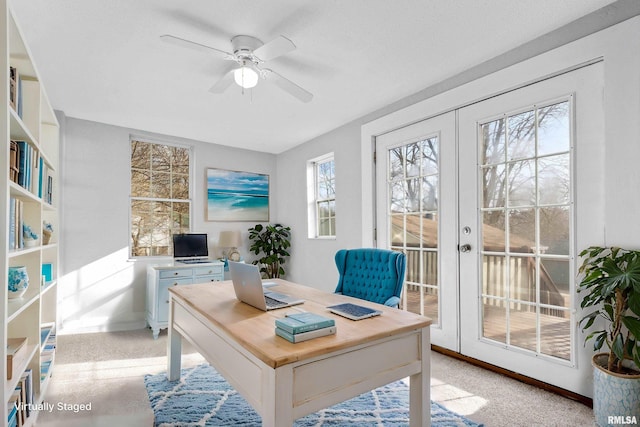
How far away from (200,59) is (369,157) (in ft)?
6.46

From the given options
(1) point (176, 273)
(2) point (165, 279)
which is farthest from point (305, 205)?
(2) point (165, 279)

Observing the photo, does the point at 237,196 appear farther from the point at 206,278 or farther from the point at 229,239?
the point at 206,278

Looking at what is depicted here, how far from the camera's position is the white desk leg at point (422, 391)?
1.63 meters

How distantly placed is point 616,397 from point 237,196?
4.51 meters

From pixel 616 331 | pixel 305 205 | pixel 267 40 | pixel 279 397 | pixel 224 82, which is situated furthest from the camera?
pixel 305 205

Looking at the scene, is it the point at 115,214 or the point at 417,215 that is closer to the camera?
the point at 417,215

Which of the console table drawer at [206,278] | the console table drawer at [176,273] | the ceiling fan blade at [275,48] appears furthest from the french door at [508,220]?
the console table drawer at [176,273]

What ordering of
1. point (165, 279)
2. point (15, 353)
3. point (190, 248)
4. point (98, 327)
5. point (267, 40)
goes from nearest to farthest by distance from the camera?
Answer: point (15, 353)
point (267, 40)
point (165, 279)
point (98, 327)
point (190, 248)

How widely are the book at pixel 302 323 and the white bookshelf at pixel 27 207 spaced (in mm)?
1213

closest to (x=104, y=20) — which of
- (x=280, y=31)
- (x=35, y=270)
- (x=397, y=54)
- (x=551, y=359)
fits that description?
(x=280, y=31)

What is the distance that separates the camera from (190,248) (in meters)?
4.38

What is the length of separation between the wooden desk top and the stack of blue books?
23 mm

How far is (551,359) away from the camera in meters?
2.37

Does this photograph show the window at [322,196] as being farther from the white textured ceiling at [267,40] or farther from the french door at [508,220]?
the french door at [508,220]
